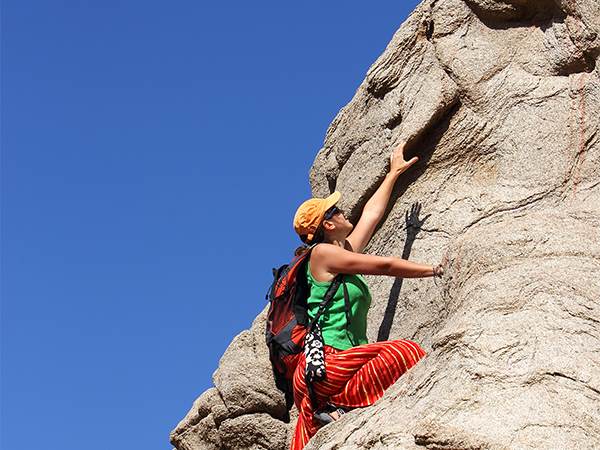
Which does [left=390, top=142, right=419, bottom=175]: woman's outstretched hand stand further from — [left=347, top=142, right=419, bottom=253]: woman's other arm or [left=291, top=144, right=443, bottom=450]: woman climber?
[left=291, top=144, right=443, bottom=450]: woman climber

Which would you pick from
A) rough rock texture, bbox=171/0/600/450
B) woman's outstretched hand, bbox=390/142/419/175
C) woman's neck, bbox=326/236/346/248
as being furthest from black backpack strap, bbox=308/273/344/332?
woman's outstretched hand, bbox=390/142/419/175

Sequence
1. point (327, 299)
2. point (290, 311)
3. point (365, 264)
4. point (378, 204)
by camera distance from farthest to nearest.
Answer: point (378, 204) → point (290, 311) → point (327, 299) → point (365, 264)

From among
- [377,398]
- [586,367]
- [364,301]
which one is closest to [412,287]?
[364,301]

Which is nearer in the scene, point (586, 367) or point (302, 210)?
point (586, 367)

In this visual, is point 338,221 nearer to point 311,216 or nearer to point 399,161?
point 311,216

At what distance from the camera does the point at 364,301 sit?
11391mm

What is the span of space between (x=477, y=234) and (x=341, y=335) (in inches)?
58.1

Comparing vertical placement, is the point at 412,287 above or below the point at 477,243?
above

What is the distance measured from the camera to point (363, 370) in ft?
35.1

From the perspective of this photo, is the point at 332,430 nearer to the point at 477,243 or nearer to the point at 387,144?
the point at 477,243

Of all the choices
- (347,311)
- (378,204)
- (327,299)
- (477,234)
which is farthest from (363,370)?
(378,204)

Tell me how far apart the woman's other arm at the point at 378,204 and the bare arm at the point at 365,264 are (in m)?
1.59

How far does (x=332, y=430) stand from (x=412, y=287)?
2817 mm

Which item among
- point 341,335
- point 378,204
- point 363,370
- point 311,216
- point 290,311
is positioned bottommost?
point 363,370
